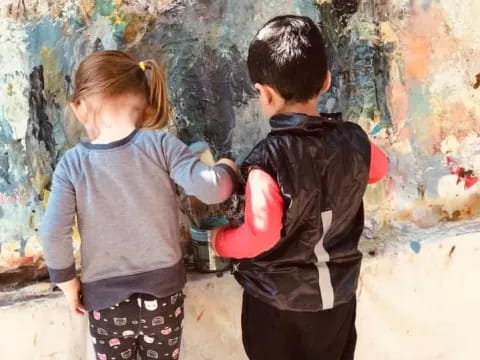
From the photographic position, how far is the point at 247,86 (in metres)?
1.65

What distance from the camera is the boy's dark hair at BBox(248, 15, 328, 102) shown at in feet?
4.22

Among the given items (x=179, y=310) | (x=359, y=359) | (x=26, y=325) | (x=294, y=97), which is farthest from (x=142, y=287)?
(x=359, y=359)

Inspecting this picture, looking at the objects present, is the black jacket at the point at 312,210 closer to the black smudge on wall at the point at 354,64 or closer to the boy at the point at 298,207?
the boy at the point at 298,207

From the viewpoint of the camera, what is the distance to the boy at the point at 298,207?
4.23 ft

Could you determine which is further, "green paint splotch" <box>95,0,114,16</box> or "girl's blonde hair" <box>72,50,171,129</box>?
"green paint splotch" <box>95,0,114,16</box>

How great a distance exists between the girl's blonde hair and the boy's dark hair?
21 centimetres

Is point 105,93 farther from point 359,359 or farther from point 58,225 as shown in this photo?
point 359,359

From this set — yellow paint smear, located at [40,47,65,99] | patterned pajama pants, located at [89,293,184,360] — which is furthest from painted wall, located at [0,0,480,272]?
patterned pajama pants, located at [89,293,184,360]

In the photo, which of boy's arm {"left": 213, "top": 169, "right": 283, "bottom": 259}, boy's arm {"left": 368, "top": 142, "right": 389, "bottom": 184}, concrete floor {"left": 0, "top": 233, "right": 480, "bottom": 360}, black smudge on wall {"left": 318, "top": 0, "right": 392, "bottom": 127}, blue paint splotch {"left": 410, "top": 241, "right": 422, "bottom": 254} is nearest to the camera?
boy's arm {"left": 213, "top": 169, "right": 283, "bottom": 259}

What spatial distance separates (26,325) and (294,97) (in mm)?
780

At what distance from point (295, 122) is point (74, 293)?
0.57m

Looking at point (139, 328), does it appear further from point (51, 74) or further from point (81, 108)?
point (51, 74)

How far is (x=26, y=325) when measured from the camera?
4.98 feet

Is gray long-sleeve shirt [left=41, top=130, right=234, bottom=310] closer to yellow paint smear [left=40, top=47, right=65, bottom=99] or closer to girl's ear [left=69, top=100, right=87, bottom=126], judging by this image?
girl's ear [left=69, top=100, right=87, bottom=126]
